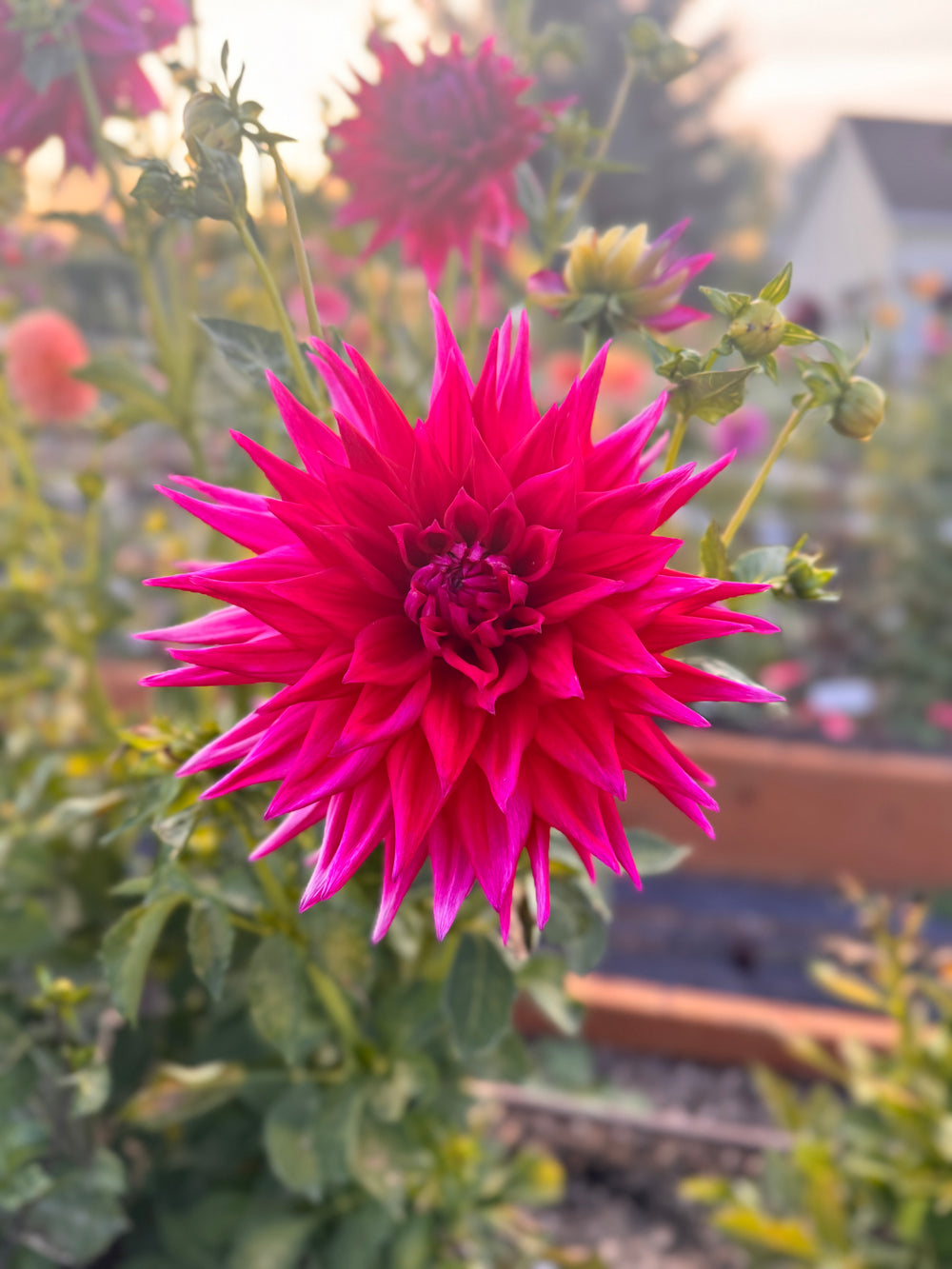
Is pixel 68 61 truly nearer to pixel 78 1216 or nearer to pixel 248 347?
pixel 248 347

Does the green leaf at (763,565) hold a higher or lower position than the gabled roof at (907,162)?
lower

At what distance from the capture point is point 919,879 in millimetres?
1388

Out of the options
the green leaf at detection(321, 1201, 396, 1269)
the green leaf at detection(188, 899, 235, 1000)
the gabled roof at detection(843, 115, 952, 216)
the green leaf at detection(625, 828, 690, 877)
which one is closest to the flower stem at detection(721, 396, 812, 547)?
the green leaf at detection(625, 828, 690, 877)

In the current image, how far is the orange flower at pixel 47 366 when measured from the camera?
2.53ft

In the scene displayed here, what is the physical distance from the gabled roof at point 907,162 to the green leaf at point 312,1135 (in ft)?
8.98

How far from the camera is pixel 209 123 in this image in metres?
0.33

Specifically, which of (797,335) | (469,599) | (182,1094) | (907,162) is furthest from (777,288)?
(907,162)

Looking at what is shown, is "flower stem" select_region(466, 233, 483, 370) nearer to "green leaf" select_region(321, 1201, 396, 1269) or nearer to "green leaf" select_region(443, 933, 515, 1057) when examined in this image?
"green leaf" select_region(443, 933, 515, 1057)

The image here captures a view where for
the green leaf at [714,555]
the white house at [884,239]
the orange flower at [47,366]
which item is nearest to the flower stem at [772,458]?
the green leaf at [714,555]

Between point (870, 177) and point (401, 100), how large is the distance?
3.74 meters

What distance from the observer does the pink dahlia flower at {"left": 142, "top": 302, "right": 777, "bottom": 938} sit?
0.28m

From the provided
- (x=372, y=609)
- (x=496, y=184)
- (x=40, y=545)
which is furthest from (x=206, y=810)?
(x=40, y=545)

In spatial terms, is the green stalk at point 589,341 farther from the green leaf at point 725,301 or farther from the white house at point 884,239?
the white house at point 884,239

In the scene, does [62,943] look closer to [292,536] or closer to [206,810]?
[206,810]
